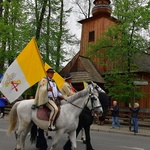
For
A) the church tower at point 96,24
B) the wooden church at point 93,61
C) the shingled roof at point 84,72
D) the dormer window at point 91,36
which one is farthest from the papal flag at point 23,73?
the dormer window at point 91,36

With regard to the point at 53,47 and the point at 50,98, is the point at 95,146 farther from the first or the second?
the point at 53,47

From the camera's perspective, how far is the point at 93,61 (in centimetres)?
2877

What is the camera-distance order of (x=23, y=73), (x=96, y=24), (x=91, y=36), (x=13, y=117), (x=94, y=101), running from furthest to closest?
(x=91, y=36) → (x=96, y=24) → (x=23, y=73) → (x=13, y=117) → (x=94, y=101)

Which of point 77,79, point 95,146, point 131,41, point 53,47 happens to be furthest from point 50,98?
point 53,47

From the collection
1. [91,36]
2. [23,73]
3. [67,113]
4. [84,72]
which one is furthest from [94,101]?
[91,36]

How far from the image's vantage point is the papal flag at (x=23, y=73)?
8.53m

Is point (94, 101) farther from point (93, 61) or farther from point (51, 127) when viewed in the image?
point (93, 61)

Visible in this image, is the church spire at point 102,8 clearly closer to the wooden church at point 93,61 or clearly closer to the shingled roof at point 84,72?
the wooden church at point 93,61

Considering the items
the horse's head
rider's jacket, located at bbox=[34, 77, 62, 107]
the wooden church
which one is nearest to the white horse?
the horse's head

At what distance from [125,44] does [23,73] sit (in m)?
11.7

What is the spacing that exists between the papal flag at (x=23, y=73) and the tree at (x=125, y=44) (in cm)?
1089

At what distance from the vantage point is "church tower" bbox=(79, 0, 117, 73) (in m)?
28.9

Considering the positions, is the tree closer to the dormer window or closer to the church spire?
the dormer window

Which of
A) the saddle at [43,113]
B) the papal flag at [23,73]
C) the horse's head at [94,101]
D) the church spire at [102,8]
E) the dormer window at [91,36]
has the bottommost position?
the saddle at [43,113]
